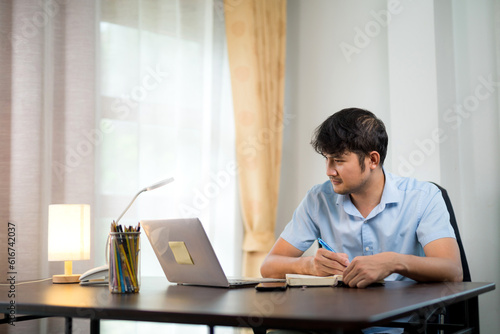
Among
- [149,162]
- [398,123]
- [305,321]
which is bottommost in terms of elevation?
[305,321]

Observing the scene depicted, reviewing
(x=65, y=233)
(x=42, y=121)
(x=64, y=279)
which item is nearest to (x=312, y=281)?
(x=64, y=279)

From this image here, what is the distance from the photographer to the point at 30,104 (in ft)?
7.52

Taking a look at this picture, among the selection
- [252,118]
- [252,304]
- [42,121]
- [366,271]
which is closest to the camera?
[252,304]

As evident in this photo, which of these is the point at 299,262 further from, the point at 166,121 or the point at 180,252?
the point at 166,121

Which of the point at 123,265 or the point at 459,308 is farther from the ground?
the point at 123,265

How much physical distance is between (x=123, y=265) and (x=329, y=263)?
1.89ft

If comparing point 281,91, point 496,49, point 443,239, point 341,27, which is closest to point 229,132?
point 281,91

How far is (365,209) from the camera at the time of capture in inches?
74.9

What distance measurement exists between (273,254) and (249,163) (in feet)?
4.18

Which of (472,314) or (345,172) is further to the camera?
(345,172)

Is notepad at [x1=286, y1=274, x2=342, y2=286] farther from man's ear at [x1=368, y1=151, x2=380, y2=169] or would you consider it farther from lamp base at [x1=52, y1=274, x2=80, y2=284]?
lamp base at [x1=52, y1=274, x2=80, y2=284]

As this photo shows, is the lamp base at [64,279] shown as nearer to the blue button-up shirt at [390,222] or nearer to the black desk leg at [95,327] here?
the black desk leg at [95,327]

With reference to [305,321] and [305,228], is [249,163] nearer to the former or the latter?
[305,228]

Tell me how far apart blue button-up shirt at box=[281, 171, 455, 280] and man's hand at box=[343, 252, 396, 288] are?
35 cm
